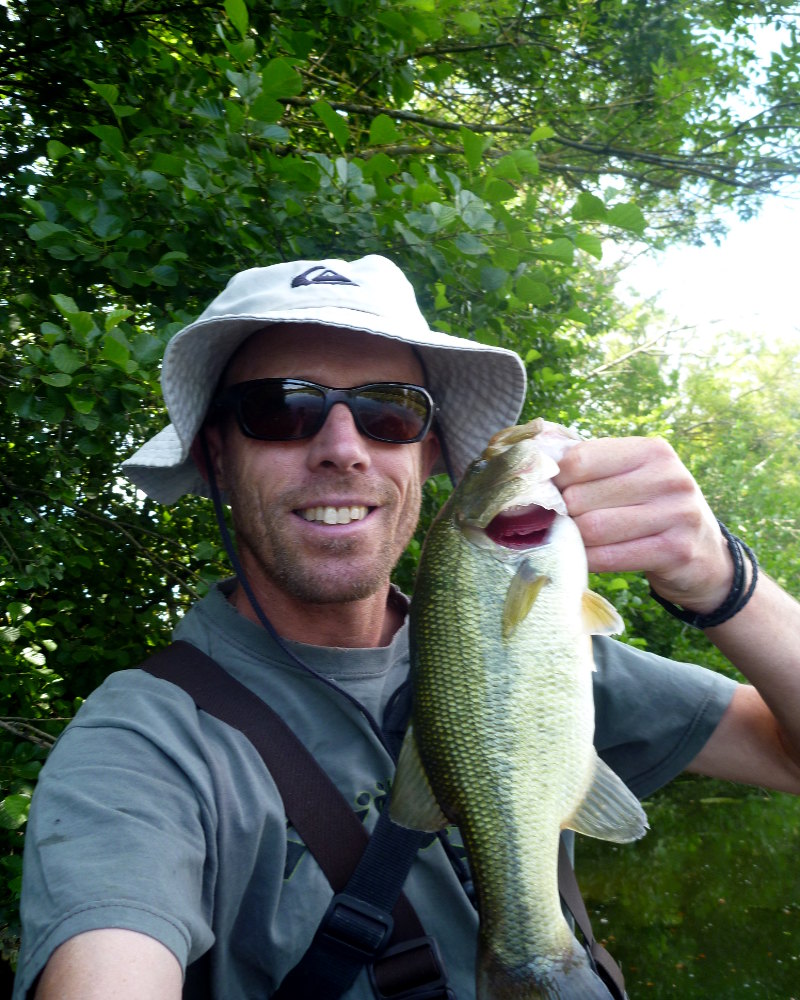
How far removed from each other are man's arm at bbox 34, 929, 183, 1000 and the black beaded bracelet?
1143 millimetres

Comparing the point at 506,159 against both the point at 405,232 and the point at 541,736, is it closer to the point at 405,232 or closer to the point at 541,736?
the point at 405,232

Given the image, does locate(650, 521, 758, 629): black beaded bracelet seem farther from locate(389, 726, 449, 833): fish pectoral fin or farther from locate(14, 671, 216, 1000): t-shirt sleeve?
locate(14, 671, 216, 1000): t-shirt sleeve

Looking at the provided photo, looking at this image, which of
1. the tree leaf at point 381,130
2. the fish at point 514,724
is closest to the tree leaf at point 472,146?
the tree leaf at point 381,130

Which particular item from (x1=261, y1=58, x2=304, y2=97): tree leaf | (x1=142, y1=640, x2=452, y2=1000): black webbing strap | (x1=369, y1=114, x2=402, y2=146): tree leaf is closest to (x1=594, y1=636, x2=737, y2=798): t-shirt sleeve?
(x1=142, y1=640, x2=452, y2=1000): black webbing strap

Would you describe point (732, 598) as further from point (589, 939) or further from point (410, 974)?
point (410, 974)

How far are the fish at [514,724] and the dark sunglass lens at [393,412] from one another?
0.44 m

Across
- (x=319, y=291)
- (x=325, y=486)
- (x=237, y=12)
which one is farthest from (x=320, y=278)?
(x=237, y=12)

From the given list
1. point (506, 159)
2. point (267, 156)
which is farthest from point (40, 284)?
point (506, 159)

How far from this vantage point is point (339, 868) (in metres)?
1.70

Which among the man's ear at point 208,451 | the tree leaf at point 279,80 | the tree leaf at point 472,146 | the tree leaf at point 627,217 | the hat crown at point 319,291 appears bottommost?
the man's ear at point 208,451

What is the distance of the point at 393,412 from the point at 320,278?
414 millimetres

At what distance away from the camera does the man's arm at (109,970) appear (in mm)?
1230

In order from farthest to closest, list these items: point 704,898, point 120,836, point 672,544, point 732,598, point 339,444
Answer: point 704,898 < point 339,444 < point 732,598 < point 672,544 < point 120,836

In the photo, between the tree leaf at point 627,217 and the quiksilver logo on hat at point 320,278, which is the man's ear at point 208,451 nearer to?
the quiksilver logo on hat at point 320,278
